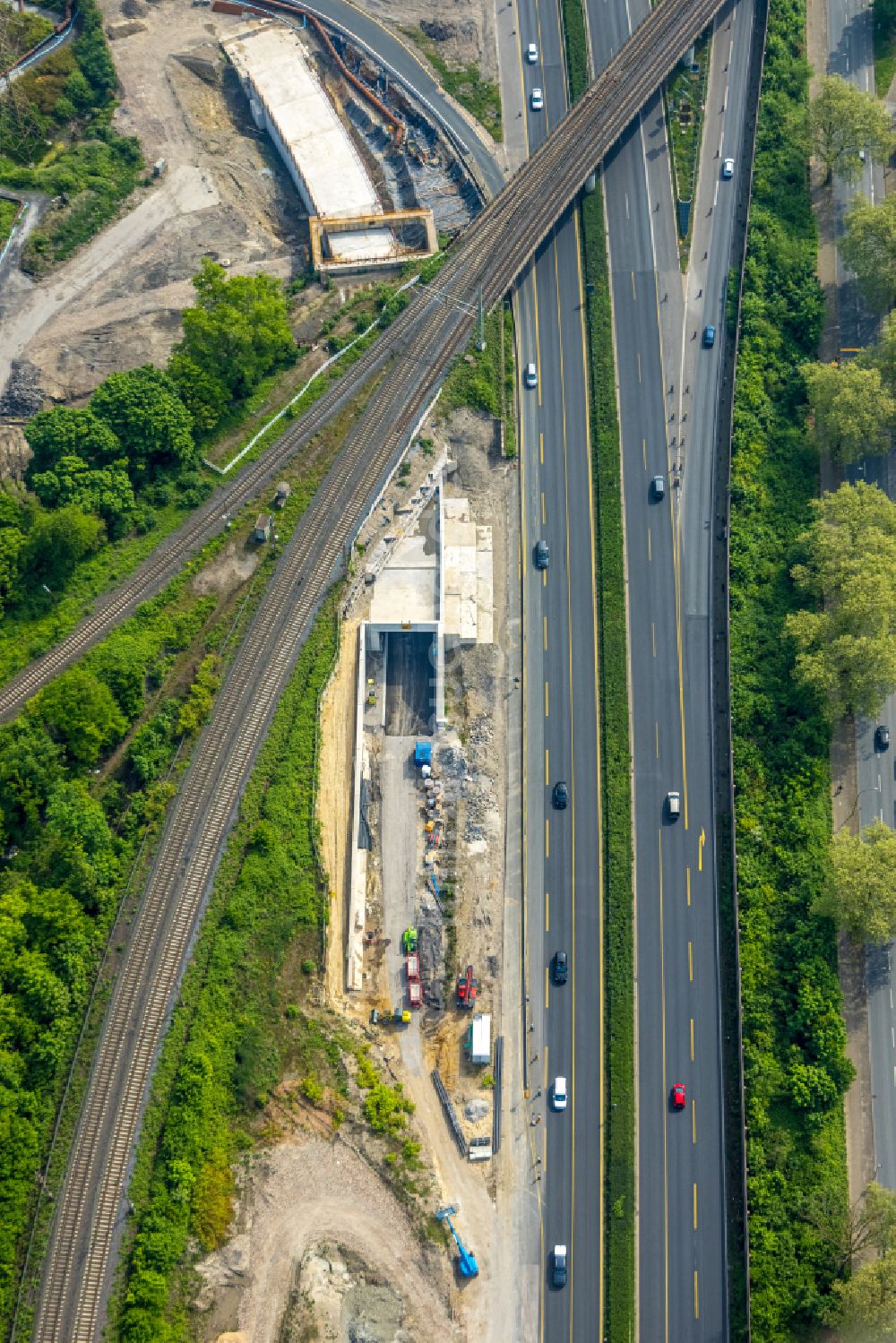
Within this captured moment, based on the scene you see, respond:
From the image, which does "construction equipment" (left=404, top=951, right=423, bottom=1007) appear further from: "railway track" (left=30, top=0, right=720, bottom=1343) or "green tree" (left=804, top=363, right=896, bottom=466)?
"green tree" (left=804, top=363, right=896, bottom=466)

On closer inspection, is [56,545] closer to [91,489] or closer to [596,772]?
[91,489]

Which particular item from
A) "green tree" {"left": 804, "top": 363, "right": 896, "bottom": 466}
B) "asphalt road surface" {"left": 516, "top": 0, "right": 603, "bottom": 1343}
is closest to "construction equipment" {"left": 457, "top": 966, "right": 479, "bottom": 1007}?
"asphalt road surface" {"left": 516, "top": 0, "right": 603, "bottom": 1343}

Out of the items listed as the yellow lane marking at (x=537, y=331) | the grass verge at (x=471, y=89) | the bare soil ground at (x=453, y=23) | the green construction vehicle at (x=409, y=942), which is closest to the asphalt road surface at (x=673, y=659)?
the yellow lane marking at (x=537, y=331)

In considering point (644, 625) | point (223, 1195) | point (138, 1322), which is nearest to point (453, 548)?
point (644, 625)

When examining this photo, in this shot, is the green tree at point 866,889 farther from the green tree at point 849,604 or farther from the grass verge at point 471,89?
the grass verge at point 471,89

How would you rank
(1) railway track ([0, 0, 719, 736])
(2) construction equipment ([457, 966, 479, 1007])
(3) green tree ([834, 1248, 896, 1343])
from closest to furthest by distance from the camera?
(3) green tree ([834, 1248, 896, 1343]) → (2) construction equipment ([457, 966, 479, 1007]) → (1) railway track ([0, 0, 719, 736])

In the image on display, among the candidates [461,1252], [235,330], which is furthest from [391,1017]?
[235,330]

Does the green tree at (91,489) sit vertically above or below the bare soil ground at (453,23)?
below

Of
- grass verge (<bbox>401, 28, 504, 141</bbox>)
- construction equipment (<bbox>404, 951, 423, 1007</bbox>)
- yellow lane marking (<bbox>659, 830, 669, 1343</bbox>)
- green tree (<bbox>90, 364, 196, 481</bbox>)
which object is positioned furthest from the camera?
grass verge (<bbox>401, 28, 504, 141</bbox>)
